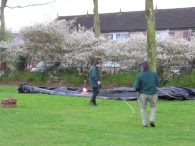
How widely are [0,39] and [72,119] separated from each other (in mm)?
21387

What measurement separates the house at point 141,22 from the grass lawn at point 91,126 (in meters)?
34.0

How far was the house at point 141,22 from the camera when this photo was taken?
48.5m

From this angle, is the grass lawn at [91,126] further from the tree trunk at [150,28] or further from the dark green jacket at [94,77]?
the tree trunk at [150,28]

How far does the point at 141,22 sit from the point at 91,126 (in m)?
42.3

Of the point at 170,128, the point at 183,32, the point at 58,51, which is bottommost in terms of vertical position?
the point at 170,128

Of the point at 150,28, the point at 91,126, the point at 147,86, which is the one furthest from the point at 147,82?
the point at 150,28

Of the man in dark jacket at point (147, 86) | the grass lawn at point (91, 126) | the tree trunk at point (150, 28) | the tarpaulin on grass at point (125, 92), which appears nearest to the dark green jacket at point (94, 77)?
the grass lawn at point (91, 126)

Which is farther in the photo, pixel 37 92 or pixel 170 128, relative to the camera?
pixel 37 92

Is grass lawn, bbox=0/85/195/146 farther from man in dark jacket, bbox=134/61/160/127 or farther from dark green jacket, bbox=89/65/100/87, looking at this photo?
dark green jacket, bbox=89/65/100/87

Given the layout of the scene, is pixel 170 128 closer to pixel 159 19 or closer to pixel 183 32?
pixel 183 32

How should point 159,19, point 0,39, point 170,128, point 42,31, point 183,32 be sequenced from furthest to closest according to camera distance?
1. point 159,19
2. point 183,32
3. point 0,39
4. point 42,31
5. point 170,128

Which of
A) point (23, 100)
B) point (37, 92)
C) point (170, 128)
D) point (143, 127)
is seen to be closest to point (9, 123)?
point (143, 127)

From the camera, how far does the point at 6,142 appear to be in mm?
8578

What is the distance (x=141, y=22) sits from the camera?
51719 millimetres
